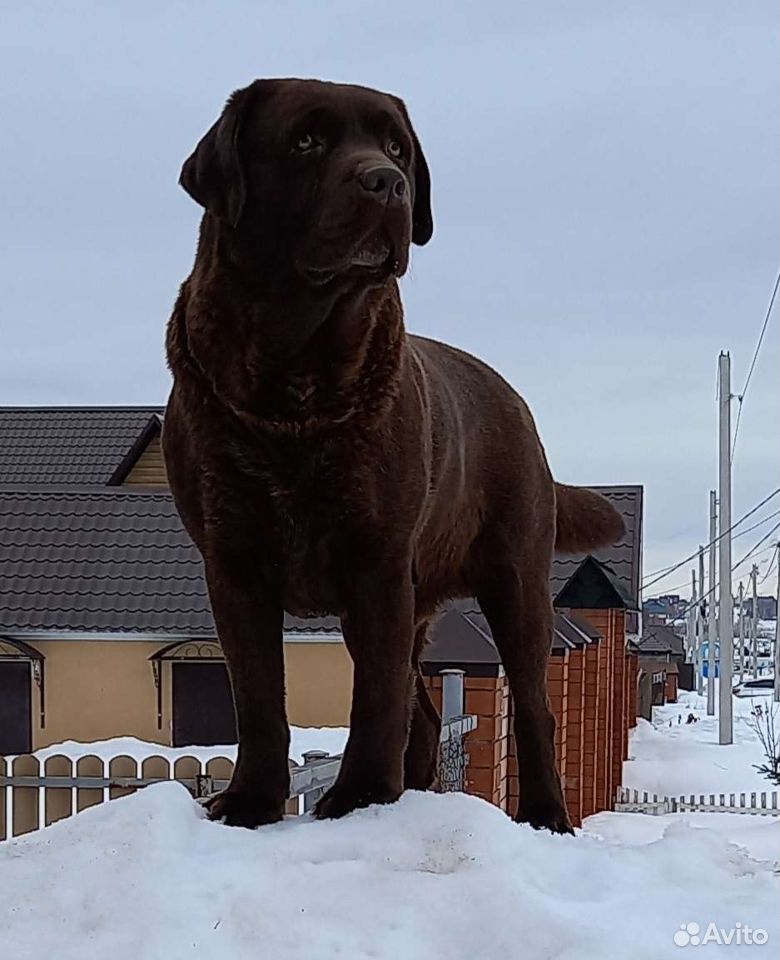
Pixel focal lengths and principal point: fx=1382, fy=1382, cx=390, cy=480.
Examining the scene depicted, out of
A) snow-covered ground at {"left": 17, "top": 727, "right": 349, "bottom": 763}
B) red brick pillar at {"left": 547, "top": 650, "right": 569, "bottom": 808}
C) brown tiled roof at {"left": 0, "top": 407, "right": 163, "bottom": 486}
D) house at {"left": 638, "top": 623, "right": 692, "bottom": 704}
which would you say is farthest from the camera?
house at {"left": 638, "top": 623, "right": 692, "bottom": 704}

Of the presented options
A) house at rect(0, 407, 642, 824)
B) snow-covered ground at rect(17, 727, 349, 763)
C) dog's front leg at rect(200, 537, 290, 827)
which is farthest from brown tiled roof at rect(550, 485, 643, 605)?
dog's front leg at rect(200, 537, 290, 827)

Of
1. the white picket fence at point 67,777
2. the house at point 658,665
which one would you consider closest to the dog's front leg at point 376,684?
the white picket fence at point 67,777

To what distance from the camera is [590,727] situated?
39.1 feet

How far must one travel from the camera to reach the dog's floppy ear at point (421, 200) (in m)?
3.19

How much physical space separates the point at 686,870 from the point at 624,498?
52.0 ft

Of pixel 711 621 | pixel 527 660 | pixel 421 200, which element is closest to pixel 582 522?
pixel 527 660

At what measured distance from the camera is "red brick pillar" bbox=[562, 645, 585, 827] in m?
10.4

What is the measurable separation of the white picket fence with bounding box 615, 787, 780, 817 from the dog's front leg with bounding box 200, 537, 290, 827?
1209cm

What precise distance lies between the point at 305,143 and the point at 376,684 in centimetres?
116

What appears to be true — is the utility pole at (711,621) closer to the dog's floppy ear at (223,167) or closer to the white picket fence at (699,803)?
the white picket fence at (699,803)

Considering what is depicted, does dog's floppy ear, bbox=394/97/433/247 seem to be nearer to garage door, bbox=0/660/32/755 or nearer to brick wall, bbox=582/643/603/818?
brick wall, bbox=582/643/603/818

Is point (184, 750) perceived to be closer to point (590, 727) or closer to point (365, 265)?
point (590, 727)

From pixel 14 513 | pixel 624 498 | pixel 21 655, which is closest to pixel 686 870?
pixel 21 655

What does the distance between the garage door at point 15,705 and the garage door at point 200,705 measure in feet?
4.50
